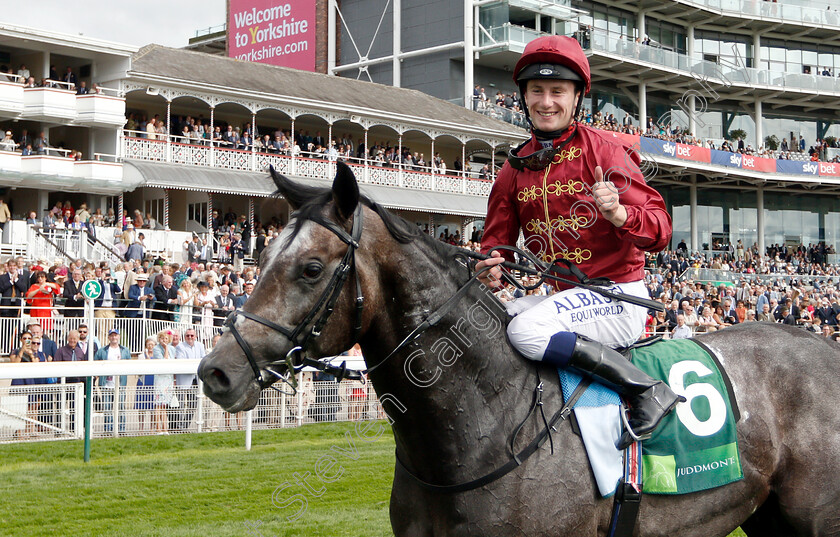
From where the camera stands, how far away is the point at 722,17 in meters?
38.9

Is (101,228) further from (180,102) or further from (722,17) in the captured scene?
(722,17)

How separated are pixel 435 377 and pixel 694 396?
41.9 inches

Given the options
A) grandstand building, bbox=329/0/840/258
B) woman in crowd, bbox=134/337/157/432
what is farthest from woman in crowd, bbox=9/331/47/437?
grandstand building, bbox=329/0/840/258

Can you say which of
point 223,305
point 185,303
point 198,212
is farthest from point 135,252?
point 198,212

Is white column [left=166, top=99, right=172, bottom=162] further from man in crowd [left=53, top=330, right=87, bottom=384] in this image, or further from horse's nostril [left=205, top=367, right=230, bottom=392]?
horse's nostril [left=205, top=367, right=230, bottom=392]

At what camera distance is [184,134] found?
24.0 meters

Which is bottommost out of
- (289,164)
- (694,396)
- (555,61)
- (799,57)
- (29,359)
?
(29,359)

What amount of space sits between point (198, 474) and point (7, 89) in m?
16.4

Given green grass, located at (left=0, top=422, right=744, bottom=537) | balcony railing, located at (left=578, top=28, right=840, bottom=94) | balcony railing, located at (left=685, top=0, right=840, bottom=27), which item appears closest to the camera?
green grass, located at (left=0, top=422, right=744, bottom=537)

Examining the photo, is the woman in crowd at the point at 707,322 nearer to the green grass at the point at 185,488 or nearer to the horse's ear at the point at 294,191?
the green grass at the point at 185,488

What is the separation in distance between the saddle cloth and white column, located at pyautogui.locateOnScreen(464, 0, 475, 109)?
100 ft

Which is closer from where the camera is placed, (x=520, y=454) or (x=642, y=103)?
(x=520, y=454)

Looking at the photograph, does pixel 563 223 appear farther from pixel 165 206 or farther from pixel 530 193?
pixel 165 206

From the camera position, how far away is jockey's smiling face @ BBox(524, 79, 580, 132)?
11.2ft
